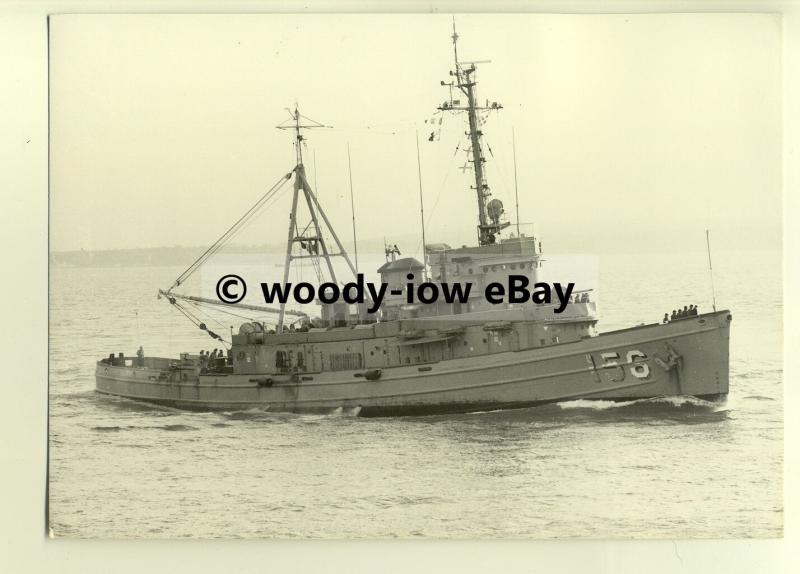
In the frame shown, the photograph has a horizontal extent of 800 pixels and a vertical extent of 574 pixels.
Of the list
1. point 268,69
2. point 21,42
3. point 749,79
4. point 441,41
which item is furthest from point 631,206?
point 21,42

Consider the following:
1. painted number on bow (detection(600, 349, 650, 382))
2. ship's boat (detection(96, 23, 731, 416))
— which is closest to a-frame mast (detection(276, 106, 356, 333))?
ship's boat (detection(96, 23, 731, 416))

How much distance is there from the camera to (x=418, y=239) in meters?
4.77

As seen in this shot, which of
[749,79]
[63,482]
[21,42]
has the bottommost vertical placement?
[63,482]

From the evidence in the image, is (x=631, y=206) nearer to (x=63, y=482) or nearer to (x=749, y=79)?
(x=749, y=79)

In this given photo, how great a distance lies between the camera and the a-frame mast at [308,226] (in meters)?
4.67

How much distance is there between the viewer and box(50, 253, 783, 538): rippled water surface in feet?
15.1

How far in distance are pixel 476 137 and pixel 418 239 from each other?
0.62 meters

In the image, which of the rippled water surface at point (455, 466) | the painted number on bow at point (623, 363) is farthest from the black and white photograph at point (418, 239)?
the painted number on bow at point (623, 363)

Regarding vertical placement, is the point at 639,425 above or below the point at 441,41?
below

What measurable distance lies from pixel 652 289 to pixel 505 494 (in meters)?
1.32

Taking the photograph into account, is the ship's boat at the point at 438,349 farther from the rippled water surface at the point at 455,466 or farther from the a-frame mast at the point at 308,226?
the rippled water surface at the point at 455,466

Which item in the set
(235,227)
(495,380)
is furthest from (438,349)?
(235,227)

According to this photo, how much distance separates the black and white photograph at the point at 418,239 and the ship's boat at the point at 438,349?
27 mm

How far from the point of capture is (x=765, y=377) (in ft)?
15.2
